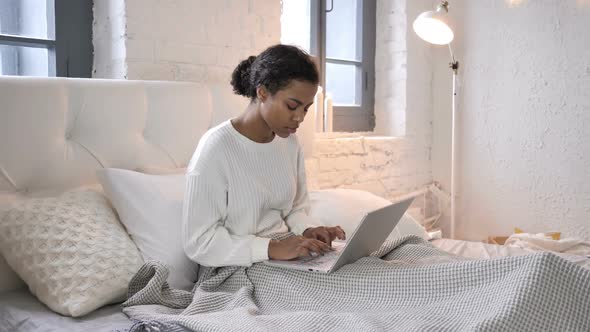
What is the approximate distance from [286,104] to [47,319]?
735mm

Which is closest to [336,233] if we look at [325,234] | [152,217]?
[325,234]

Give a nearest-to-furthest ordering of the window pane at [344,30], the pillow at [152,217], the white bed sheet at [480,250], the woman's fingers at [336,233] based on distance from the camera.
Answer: the pillow at [152,217], the woman's fingers at [336,233], the white bed sheet at [480,250], the window pane at [344,30]

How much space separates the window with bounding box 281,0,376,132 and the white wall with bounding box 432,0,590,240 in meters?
0.42

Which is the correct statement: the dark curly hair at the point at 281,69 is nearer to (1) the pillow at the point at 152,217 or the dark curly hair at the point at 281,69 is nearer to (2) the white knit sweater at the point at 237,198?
(2) the white knit sweater at the point at 237,198

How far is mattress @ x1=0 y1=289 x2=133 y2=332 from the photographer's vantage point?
3.88 feet

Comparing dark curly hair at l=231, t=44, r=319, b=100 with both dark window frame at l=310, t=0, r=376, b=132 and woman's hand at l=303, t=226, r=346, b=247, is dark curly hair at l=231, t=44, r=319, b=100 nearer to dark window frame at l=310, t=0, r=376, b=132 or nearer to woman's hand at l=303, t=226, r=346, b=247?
woman's hand at l=303, t=226, r=346, b=247

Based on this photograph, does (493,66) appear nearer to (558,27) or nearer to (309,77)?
(558,27)

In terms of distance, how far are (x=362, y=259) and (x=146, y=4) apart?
1.17m

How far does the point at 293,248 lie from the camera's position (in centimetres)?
137

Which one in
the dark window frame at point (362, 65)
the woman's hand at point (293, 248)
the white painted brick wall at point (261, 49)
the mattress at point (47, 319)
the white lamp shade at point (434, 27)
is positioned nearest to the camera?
the mattress at point (47, 319)

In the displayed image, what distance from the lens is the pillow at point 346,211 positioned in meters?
1.88

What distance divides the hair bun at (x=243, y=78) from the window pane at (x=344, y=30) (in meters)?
1.49

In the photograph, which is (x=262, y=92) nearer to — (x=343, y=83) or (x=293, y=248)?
(x=293, y=248)

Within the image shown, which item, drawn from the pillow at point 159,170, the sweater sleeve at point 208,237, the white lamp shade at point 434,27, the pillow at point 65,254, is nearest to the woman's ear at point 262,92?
the sweater sleeve at point 208,237
